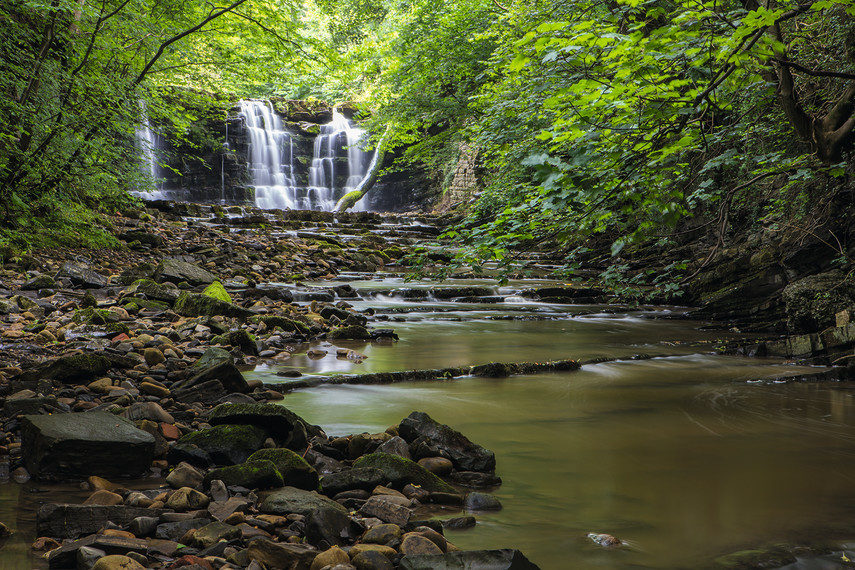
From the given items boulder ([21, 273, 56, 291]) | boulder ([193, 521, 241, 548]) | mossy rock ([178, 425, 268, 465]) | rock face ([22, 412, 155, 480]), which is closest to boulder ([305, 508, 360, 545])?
boulder ([193, 521, 241, 548])

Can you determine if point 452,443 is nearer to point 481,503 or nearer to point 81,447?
point 481,503

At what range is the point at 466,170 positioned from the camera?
2627 centimetres

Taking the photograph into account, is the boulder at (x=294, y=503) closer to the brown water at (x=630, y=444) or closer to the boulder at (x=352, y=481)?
the boulder at (x=352, y=481)

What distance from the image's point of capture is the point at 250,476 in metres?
2.56

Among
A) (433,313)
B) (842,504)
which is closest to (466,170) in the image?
(433,313)

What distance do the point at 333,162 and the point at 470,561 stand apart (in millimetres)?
28946

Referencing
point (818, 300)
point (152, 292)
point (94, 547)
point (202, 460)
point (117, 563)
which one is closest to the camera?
point (117, 563)

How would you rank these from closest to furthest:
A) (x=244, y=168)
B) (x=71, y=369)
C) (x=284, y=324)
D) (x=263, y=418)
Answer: (x=263, y=418)
(x=71, y=369)
(x=284, y=324)
(x=244, y=168)

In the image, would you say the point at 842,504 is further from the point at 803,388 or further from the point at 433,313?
the point at 433,313

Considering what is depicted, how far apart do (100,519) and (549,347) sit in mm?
5872

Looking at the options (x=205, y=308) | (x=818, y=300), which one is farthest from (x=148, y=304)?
(x=818, y=300)

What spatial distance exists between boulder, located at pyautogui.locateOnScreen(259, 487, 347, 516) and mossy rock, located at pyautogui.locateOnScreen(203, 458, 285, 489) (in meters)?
0.14

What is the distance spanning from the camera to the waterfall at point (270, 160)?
88.4 ft

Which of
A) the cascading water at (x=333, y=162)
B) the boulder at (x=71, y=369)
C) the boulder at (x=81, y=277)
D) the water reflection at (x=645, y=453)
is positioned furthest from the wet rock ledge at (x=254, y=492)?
the cascading water at (x=333, y=162)
